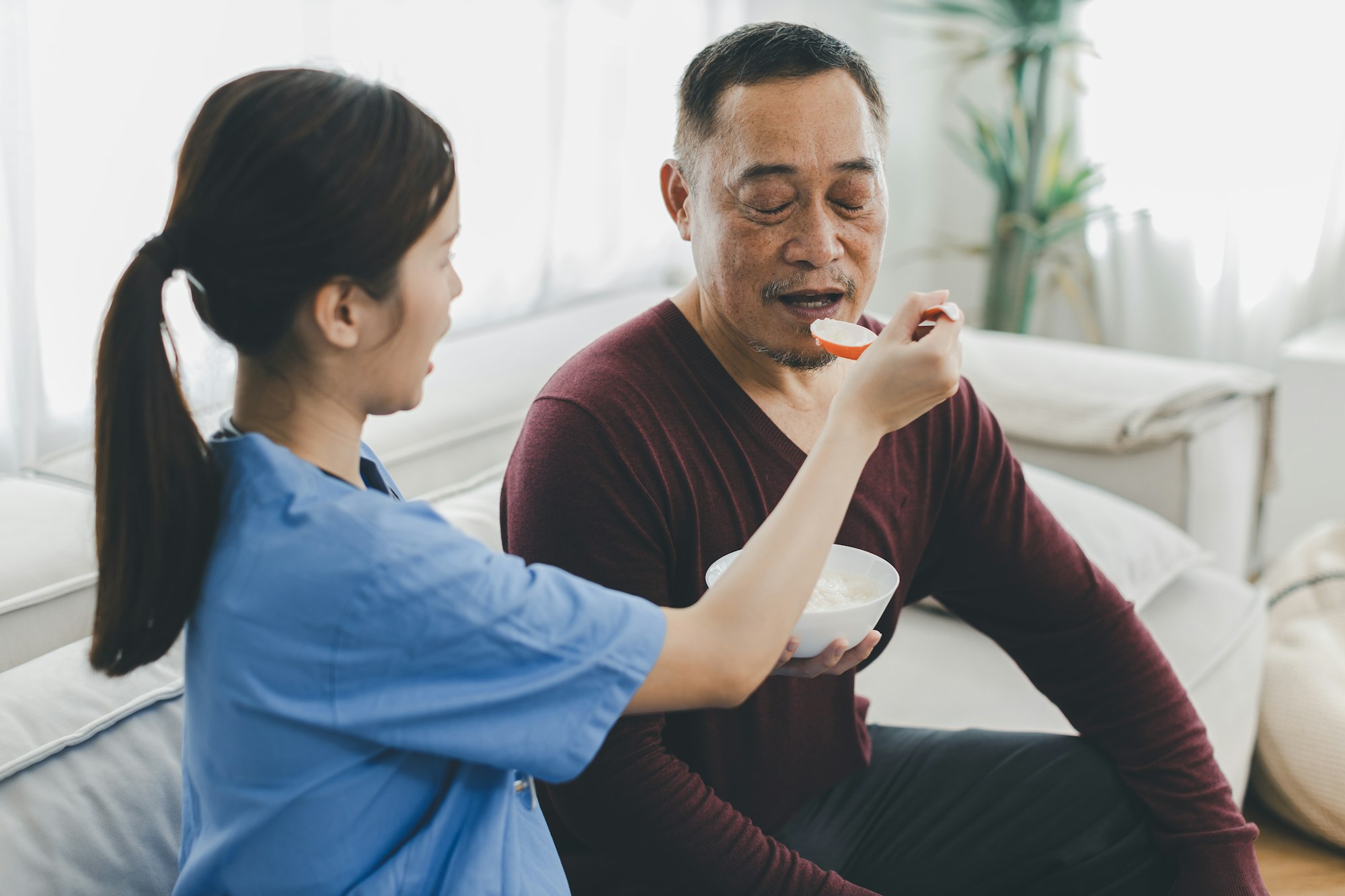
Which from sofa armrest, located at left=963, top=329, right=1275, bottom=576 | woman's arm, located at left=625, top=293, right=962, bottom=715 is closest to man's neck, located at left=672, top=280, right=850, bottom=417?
woman's arm, located at left=625, top=293, right=962, bottom=715

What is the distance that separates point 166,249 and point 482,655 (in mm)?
299

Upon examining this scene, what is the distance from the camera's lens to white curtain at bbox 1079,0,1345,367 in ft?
9.30

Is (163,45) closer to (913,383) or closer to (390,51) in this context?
(390,51)

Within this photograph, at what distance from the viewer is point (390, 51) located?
214 centimetres

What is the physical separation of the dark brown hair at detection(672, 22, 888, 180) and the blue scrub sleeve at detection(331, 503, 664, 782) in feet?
1.95

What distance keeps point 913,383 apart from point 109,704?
0.72m

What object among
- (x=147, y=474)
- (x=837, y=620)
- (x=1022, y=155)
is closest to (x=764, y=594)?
(x=837, y=620)

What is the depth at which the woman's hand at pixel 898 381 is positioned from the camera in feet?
2.59

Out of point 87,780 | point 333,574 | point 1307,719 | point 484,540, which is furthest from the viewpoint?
point 1307,719

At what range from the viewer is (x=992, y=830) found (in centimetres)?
122

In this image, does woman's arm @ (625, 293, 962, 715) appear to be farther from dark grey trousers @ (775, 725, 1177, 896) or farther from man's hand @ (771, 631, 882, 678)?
dark grey trousers @ (775, 725, 1177, 896)

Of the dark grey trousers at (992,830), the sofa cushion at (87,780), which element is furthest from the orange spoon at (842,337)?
the sofa cushion at (87,780)

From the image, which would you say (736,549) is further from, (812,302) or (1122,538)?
(1122,538)

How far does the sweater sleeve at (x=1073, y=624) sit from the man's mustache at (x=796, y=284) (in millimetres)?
241
